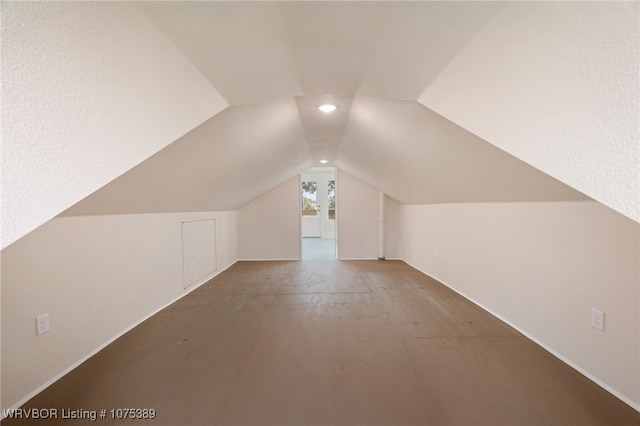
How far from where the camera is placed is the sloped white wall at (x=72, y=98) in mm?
653

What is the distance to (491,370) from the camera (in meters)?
1.74

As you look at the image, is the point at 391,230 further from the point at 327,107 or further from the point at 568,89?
the point at 568,89

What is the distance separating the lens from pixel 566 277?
180 centimetres

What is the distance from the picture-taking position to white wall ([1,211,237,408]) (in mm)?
1428

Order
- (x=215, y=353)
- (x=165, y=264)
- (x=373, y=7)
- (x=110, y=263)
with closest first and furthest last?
(x=373, y=7)
(x=215, y=353)
(x=110, y=263)
(x=165, y=264)

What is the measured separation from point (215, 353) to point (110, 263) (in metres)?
1.09

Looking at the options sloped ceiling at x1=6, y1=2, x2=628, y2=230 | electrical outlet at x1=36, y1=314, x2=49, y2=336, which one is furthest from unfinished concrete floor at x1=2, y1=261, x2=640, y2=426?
sloped ceiling at x1=6, y1=2, x2=628, y2=230

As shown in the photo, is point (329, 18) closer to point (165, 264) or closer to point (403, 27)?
point (403, 27)

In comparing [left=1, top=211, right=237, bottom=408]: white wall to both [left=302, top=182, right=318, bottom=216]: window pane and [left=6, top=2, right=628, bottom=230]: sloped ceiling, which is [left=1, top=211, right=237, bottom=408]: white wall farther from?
[left=302, top=182, right=318, bottom=216]: window pane

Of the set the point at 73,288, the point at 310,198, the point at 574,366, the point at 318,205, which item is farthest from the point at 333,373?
the point at 310,198

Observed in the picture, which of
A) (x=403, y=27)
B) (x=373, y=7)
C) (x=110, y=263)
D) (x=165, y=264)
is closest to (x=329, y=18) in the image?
(x=373, y=7)

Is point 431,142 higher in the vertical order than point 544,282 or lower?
higher

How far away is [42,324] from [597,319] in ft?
10.7

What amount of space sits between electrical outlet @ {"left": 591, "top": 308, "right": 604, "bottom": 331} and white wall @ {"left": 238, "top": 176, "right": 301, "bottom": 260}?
459cm
